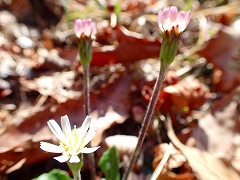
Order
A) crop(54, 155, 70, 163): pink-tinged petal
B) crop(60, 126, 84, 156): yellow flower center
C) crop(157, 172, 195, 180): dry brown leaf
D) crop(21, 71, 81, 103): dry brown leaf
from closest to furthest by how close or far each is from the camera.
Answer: crop(54, 155, 70, 163): pink-tinged petal, crop(60, 126, 84, 156): yellow flower center, crop(157, 172, 195, 180): dry brown leaf, crop(21, 71, 81, 103): dry brown leaf

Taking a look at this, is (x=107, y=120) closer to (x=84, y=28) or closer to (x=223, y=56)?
(x=84, y=28)

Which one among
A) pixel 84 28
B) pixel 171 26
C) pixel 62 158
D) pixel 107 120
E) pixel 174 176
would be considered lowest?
pixel 174 176

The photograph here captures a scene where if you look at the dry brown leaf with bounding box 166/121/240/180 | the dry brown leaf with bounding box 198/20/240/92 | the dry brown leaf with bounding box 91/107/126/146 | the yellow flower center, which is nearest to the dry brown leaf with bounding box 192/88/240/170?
the dry brown leaf with bounding box 166/121/240/180

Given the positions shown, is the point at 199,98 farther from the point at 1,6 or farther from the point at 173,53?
the point at 1,6

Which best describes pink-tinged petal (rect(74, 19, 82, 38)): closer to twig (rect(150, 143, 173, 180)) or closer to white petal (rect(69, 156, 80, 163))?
white petal (rect(69, 156, 80, 163))

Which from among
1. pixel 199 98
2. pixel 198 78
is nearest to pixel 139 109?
pixel 199 98

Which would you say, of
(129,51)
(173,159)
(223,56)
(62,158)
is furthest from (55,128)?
(223,56)

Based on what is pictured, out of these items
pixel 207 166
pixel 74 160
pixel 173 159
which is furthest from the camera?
pixel 173 159

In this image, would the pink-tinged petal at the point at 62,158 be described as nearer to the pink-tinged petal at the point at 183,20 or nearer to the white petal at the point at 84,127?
the white petal at the point at 84,127
